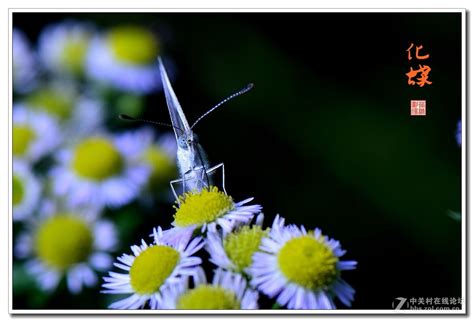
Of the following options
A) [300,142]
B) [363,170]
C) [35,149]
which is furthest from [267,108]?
[35,149]

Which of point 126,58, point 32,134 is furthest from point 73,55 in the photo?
point 32,134

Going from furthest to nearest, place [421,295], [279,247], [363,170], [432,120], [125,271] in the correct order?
1. [363,170]
2. [432,120]
3. [421,295]
4. [125,271]
5. [279,247]

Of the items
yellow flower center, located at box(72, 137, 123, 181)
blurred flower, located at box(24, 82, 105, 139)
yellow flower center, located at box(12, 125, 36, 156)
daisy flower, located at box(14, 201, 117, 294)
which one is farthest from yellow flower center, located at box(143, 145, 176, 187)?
yellow flower center, located at box(12, 125, 36, 156)

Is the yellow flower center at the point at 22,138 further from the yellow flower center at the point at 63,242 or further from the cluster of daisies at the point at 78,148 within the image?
the yellow flower center at the point at 63,242

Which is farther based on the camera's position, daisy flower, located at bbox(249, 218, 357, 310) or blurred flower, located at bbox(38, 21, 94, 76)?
blurred flower, located at bbox(38, 21, 94, 76)

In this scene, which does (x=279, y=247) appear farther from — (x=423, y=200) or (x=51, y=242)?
(x=423, y=200)

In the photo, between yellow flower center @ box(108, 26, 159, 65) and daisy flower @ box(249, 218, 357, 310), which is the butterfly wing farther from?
yellow flower center @ box(108, 26, 159, 65)

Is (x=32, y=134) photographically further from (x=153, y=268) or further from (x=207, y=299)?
(x=207, y=299)
